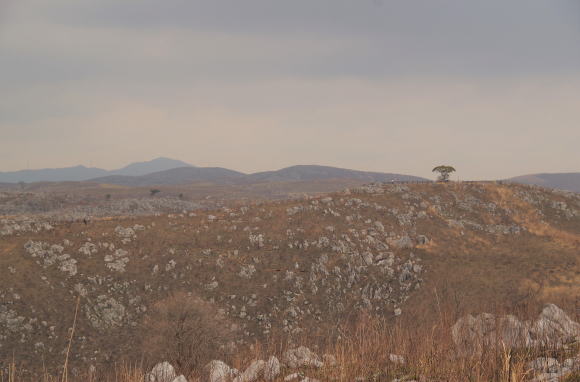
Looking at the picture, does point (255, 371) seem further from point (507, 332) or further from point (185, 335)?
point (185, 335)

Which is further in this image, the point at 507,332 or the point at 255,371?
the point at 255,371

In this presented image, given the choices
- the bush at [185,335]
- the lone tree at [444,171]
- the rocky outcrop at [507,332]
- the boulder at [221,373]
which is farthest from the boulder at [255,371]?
the lone tree at [444,171]

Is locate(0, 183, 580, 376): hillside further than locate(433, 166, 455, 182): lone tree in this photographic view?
No

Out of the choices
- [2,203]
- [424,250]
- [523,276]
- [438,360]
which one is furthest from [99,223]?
[2,203]

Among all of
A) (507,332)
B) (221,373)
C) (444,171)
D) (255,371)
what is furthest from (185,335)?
(444,171)

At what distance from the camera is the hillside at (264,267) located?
38500 mm

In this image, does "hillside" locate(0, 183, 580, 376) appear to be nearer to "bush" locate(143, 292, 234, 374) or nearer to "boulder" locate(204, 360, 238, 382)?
"bush" locate(143, 292, 234, 374)

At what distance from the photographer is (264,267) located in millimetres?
50469

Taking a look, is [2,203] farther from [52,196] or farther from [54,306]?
[54,306]

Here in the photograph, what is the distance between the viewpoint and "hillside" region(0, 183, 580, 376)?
38.5 m

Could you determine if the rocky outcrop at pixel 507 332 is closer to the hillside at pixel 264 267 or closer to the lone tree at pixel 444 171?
Result: the hillside at pixel 264 267

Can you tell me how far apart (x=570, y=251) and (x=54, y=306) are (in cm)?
7566

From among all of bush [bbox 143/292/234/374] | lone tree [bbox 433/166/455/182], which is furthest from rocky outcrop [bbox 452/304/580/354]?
lone tree [bbox 433/166/455/182]

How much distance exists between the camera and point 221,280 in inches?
1855
